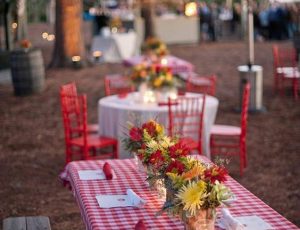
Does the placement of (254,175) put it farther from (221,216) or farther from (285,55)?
(285,55)

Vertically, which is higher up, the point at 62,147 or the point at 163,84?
the point at 163,84

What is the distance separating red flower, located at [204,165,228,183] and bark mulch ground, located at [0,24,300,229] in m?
3.05

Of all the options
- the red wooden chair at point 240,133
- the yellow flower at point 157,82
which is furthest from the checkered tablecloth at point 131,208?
the yellow flower at point 157,82

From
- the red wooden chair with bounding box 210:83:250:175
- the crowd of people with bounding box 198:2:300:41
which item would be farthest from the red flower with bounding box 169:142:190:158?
the crowd of people with bounding box 198:2:300:41

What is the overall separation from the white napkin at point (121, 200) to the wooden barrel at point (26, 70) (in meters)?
9.64

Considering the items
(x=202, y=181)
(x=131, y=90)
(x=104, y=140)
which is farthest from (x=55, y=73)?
(x=202, y=181)

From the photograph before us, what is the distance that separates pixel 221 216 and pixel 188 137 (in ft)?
12.7

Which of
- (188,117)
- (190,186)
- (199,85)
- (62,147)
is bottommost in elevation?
(62,147)

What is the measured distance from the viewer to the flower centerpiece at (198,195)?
3.79m

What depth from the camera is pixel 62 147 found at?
32.7 feet

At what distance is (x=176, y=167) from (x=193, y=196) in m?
0.35

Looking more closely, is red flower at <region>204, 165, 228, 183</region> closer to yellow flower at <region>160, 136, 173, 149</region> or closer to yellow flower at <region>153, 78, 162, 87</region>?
yellow flower at <region>160, 136, 173, 149</region>

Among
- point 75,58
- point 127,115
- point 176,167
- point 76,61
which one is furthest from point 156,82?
point 76,61

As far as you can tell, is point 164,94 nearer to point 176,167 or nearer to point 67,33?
point 176,167
